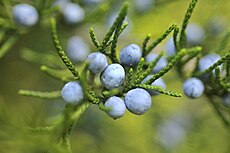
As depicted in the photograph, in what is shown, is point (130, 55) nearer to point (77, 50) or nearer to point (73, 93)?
point (73, 93)

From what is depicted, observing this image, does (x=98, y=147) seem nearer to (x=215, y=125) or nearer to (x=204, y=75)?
(x=215, y=125)

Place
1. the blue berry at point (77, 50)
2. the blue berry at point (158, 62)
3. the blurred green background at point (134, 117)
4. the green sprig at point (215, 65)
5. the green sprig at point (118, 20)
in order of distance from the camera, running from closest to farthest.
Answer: the green sprig at point (118, 20) < the green sprig at point (215, 65) < the blue berry at point (158, 62) < the blue berry at point (77, 50) < the blurred green background at point (134, 117)

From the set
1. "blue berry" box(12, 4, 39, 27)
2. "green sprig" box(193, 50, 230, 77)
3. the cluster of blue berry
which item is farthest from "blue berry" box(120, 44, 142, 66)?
"blue berry" box(12, 4, 39, 27)

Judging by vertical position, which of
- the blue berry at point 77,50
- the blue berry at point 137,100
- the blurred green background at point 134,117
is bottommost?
the blurred green background at point 134,117

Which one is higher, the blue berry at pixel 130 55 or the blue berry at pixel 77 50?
the blue berry at pixel 130 55

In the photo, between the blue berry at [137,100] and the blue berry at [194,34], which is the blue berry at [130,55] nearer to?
the blue berry at [137,100]

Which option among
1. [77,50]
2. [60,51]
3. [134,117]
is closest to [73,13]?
[77,50]

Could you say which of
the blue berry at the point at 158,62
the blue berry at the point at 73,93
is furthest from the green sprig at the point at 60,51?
the blue berry at the point at 158,62
